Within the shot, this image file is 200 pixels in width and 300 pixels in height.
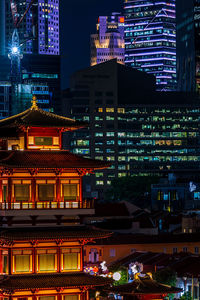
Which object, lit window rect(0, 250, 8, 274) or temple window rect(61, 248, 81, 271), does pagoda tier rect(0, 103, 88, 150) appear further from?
lit window rect(0, 250, 8, 274)

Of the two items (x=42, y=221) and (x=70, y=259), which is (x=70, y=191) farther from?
(x=70, y=259)

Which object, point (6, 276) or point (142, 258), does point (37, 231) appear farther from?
point (142, 258)

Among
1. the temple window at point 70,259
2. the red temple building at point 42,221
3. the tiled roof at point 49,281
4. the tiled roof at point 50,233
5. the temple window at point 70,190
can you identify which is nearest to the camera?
the tiled roof at point 49,281

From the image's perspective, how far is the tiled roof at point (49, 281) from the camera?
5462 centimetres

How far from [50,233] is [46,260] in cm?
192

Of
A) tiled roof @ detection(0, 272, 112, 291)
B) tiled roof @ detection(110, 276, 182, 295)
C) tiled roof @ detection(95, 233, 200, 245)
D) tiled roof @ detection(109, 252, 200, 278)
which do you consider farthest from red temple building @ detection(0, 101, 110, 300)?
tiled roof @ detection(95, 233, 200, 245)

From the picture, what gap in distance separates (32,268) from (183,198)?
145 m

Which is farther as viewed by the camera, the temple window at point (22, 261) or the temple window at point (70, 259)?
the temple window at point (70, 259)

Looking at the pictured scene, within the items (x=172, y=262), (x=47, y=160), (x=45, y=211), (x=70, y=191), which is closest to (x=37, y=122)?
(x=47, y=160)

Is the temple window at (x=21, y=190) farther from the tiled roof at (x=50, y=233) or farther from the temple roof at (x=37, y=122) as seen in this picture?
the temple roof at (x=37, y=122)

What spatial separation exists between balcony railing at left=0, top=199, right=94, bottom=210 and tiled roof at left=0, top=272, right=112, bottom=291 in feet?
14.4

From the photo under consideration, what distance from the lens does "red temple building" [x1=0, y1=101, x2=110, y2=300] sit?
5575cm

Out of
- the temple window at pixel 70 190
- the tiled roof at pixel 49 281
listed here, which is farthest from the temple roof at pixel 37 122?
the tiled roof at pixel 49 281

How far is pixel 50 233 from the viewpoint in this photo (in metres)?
56.4
